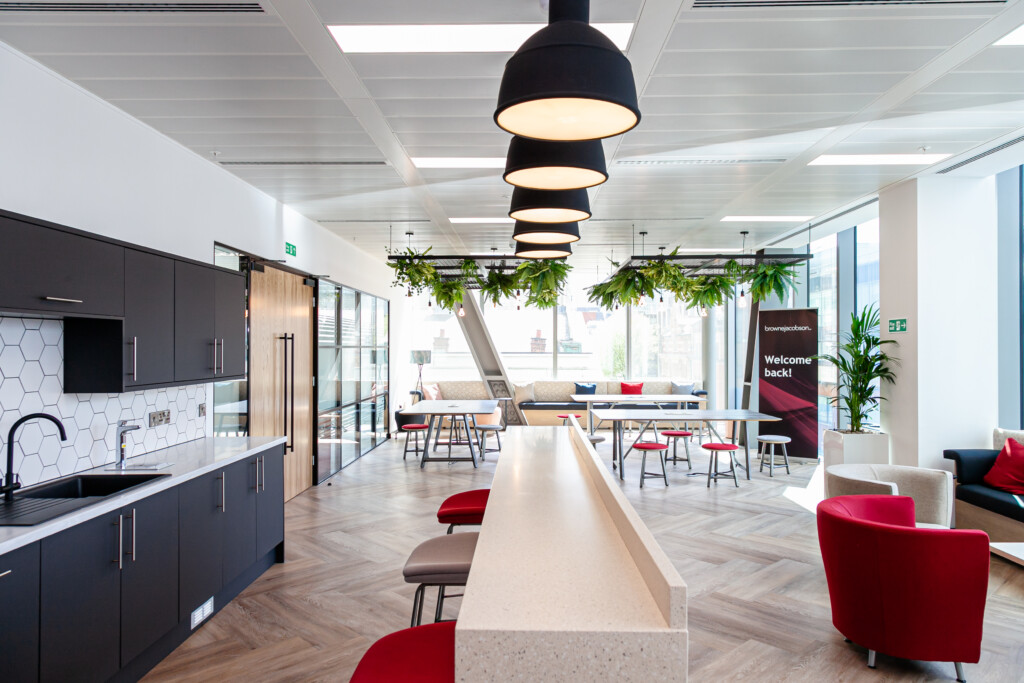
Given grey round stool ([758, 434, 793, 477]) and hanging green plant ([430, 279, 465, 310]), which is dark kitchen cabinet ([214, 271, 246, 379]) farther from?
grey round stool ([758, 434, 793, 477])

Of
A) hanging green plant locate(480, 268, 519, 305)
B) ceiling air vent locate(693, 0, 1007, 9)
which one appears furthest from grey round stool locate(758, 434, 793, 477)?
ceiling air vent locate(693, 0, 1007, 9)

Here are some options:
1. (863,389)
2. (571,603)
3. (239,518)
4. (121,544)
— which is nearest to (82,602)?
(121,544)

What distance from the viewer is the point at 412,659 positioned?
171 cm

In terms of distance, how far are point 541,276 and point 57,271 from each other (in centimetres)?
623

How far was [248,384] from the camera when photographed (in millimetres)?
5465

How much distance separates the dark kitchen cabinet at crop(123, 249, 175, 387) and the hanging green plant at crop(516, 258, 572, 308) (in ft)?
16.2

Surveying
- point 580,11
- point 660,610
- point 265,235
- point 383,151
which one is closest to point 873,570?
point 660,610

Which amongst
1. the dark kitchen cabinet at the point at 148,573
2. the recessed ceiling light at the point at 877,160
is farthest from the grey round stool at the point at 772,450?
the dark kitchen cabinet at the point at 148,573

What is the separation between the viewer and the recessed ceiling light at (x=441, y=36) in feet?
9.35

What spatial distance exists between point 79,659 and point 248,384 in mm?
3172

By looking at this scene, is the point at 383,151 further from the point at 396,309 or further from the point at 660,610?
the point at 396,309

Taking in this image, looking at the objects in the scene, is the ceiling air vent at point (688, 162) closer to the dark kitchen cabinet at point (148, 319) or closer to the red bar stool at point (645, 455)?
the red bar stool at point (645, 455)

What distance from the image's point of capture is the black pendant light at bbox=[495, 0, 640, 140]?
1.47 metres

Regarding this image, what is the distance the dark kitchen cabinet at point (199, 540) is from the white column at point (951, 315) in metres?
5.74
